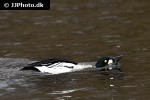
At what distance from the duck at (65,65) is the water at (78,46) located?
0.86 ft

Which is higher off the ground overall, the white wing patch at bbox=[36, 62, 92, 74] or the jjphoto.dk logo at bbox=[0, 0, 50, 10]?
the jjphoto.dk logo at bbox=[0, 0, 50, 10]

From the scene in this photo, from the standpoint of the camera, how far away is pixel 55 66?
17.3 meters

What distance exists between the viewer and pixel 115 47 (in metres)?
20.4

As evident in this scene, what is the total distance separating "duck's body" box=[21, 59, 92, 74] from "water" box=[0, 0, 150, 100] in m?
0.25

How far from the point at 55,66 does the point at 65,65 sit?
1.13ft

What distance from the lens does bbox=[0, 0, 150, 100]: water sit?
587 inches

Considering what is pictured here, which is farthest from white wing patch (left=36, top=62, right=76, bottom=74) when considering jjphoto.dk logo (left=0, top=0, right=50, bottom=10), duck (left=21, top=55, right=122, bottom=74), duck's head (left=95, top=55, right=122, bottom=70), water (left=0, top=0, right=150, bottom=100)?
jjphoto.dk logo (left=0, top=0, right=50, bottom=10)

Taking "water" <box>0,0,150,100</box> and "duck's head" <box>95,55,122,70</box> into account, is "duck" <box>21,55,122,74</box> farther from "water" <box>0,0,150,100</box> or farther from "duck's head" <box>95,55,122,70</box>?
"water" <box>0,0,150,100</box>

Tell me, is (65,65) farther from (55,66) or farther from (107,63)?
(107,63)

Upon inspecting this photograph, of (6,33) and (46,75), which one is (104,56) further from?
(6,33)

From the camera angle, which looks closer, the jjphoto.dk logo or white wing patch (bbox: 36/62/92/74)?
white wing patch (bbox: 36/62/92/74)

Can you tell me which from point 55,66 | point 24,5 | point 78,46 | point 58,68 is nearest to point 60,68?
point 58,68

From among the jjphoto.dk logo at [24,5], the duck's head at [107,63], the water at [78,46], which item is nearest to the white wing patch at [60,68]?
the water at [78,46]

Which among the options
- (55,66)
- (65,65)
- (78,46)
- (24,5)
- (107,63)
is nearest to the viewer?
(55,66)
